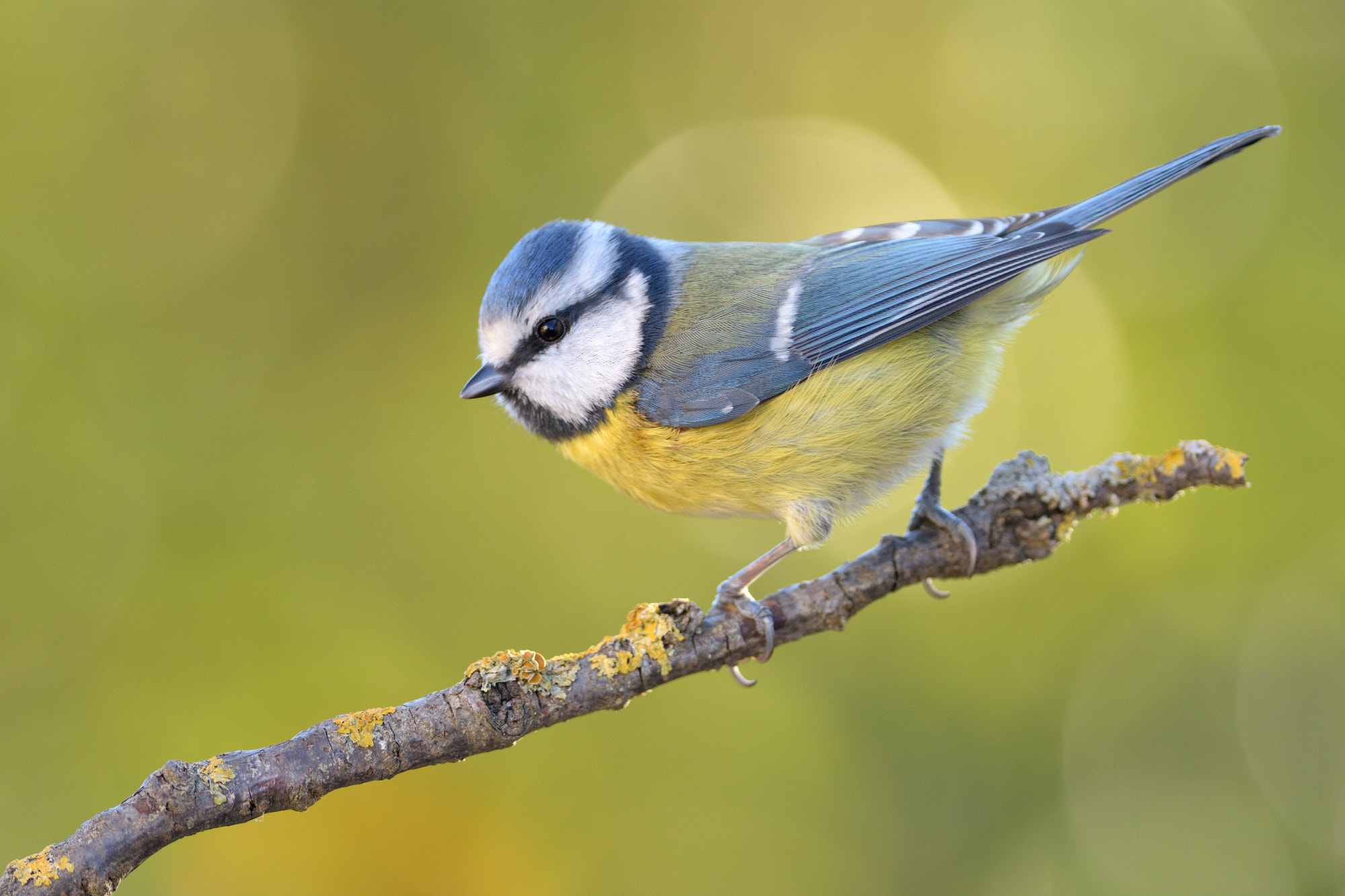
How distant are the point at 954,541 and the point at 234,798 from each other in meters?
0.95

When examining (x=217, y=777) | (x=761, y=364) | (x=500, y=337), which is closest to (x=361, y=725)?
(x=217, y=777)

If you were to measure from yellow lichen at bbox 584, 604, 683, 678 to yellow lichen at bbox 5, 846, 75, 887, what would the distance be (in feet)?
1.70

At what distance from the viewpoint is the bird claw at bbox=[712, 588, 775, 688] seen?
1179mm

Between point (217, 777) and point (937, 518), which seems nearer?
point (217, 777)

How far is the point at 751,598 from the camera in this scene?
1232 millimetres

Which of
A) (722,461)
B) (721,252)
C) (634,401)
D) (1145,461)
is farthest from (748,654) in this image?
(721,252)

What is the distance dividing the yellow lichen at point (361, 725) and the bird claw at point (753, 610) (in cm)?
45

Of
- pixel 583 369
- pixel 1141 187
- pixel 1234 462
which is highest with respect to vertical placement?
pixel 583 369

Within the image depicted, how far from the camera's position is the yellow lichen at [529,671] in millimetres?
983

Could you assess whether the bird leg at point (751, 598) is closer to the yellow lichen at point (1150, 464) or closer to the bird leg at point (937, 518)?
the bird leg at point (937, 518)

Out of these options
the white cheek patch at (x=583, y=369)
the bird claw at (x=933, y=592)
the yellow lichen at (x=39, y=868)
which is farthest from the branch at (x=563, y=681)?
the white cheek patch at (x=583, y=369)

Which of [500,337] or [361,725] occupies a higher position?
[500,337]

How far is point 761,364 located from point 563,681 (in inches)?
23.4

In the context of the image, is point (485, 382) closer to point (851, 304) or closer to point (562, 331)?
point (562, 331)
